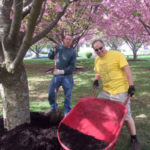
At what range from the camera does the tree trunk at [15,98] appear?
9.10 feet

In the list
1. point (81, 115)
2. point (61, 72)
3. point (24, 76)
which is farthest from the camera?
point (61, 72)

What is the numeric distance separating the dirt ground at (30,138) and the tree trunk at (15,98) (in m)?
0.15

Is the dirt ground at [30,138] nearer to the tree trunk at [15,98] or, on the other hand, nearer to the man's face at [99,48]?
the tree trunk at [15,98]

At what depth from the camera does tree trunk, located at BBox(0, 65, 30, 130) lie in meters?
2.77

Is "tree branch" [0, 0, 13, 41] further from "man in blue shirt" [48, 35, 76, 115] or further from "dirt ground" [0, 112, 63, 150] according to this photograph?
"dirt ground" [0, 112, 63, 150]

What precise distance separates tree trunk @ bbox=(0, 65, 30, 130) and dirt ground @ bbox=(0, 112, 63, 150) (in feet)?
0.48

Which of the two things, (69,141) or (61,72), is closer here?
(69,141)

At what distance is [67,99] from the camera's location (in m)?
3.97

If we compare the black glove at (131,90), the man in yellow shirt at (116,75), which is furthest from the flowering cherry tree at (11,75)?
the black glove at (131,90)

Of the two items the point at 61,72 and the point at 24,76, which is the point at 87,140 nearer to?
the point at 24,76

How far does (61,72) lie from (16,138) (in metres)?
1.61

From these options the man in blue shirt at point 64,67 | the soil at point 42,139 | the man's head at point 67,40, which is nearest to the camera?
the soil at point 42,139

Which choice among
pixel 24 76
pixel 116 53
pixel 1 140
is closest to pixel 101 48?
pixel 116 53

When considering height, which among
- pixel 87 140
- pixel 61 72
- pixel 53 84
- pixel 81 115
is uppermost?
pixel 61 72
